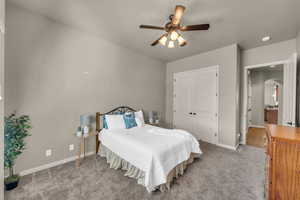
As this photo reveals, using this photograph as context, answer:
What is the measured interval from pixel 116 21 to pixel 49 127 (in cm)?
245

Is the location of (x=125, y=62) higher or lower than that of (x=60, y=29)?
lower

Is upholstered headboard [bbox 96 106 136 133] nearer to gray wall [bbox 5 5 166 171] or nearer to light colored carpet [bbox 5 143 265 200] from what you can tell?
gray wall [bbox 5 5 166 171]

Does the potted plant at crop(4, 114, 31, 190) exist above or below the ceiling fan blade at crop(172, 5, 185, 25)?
below

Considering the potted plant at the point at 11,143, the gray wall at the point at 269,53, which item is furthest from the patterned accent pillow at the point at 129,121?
the gray wall at the point at 269,53

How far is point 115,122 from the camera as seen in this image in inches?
120

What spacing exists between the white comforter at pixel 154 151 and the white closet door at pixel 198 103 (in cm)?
160

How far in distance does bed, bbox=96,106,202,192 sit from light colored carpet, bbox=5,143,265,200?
14 centimetres

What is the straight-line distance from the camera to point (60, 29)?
2.60 meters

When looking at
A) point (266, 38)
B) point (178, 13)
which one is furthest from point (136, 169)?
point (266, 38)

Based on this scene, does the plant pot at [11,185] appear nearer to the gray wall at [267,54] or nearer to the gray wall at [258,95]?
the gray wall at [267,54]

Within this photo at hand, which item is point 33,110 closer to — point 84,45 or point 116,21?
point 84,45

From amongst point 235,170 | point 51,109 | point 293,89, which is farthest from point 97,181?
point 293,89

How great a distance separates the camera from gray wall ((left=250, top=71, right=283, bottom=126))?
608cm

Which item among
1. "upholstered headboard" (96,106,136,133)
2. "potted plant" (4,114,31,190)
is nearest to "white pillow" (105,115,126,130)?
"upholstered headboard" (96,106,136,133)
